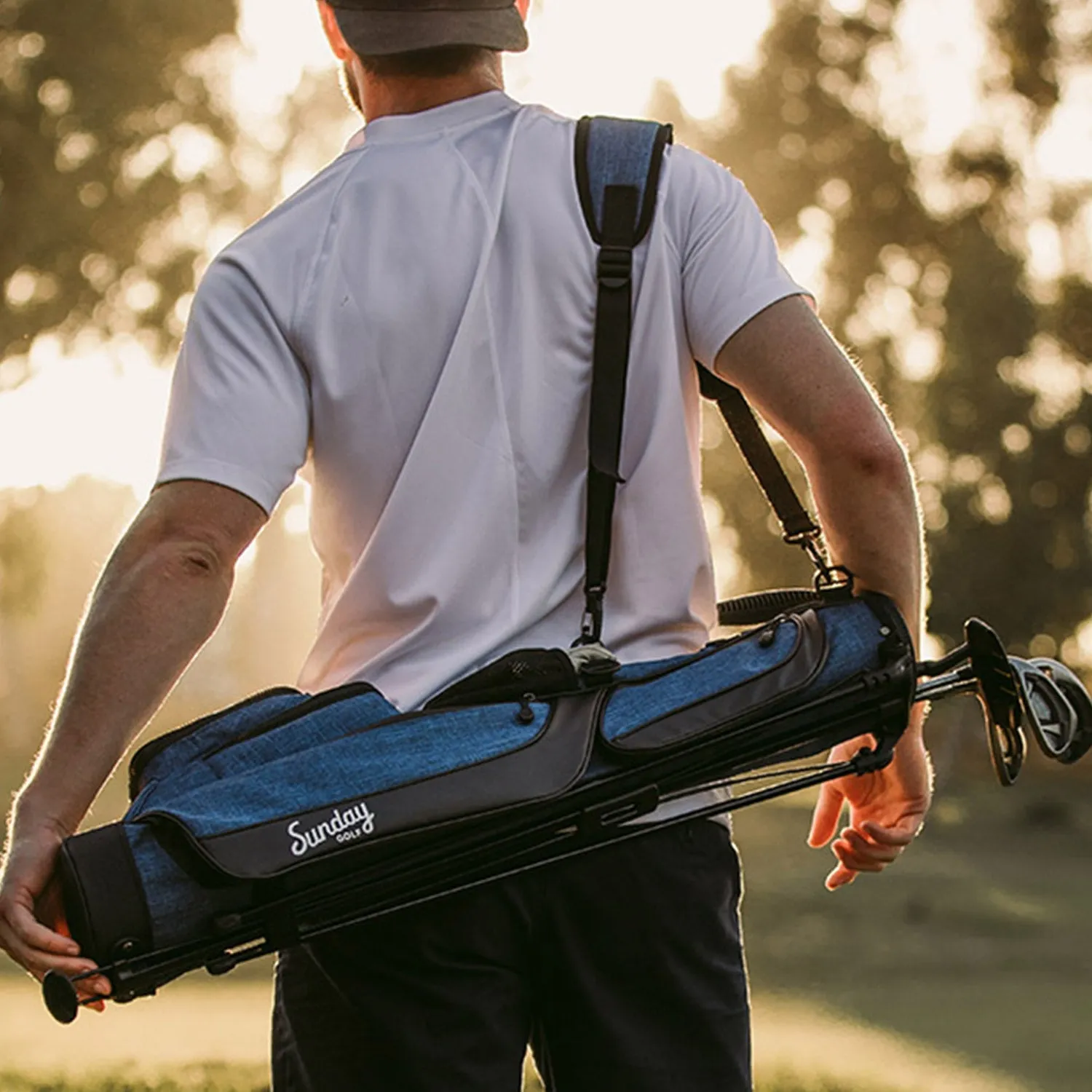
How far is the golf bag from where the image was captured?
7.51ft

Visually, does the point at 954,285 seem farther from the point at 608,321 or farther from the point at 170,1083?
the point at 608,321

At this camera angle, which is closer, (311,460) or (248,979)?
(311,460)

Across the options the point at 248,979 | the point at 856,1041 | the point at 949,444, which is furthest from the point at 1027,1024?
the point at 949,444

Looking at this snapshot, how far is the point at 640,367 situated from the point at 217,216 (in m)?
11.1

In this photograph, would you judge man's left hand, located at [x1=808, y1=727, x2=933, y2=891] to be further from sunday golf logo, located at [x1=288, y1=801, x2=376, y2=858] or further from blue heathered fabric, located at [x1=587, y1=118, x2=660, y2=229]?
blue heathered fabric, located at [x1=587, y1=118, x2=660, y2=229]

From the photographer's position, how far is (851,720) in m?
2.55

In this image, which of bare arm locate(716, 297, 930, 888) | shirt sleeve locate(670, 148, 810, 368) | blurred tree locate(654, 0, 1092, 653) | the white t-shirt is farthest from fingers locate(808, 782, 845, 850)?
blurred tree locate(654, 0, 1092, 653)

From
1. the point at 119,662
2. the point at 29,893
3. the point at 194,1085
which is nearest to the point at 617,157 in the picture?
the point at 119,662

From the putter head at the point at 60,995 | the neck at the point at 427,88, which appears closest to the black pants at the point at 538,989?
the putter head at the point at 60,995

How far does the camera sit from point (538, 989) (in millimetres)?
2531

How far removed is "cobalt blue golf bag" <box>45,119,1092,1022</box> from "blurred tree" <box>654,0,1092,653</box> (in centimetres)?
1967

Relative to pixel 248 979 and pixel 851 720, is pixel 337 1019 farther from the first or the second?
pixel 248 979

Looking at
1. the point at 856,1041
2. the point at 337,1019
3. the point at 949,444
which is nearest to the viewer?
the point at 337,1019

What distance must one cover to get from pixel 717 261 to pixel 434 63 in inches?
20.4
